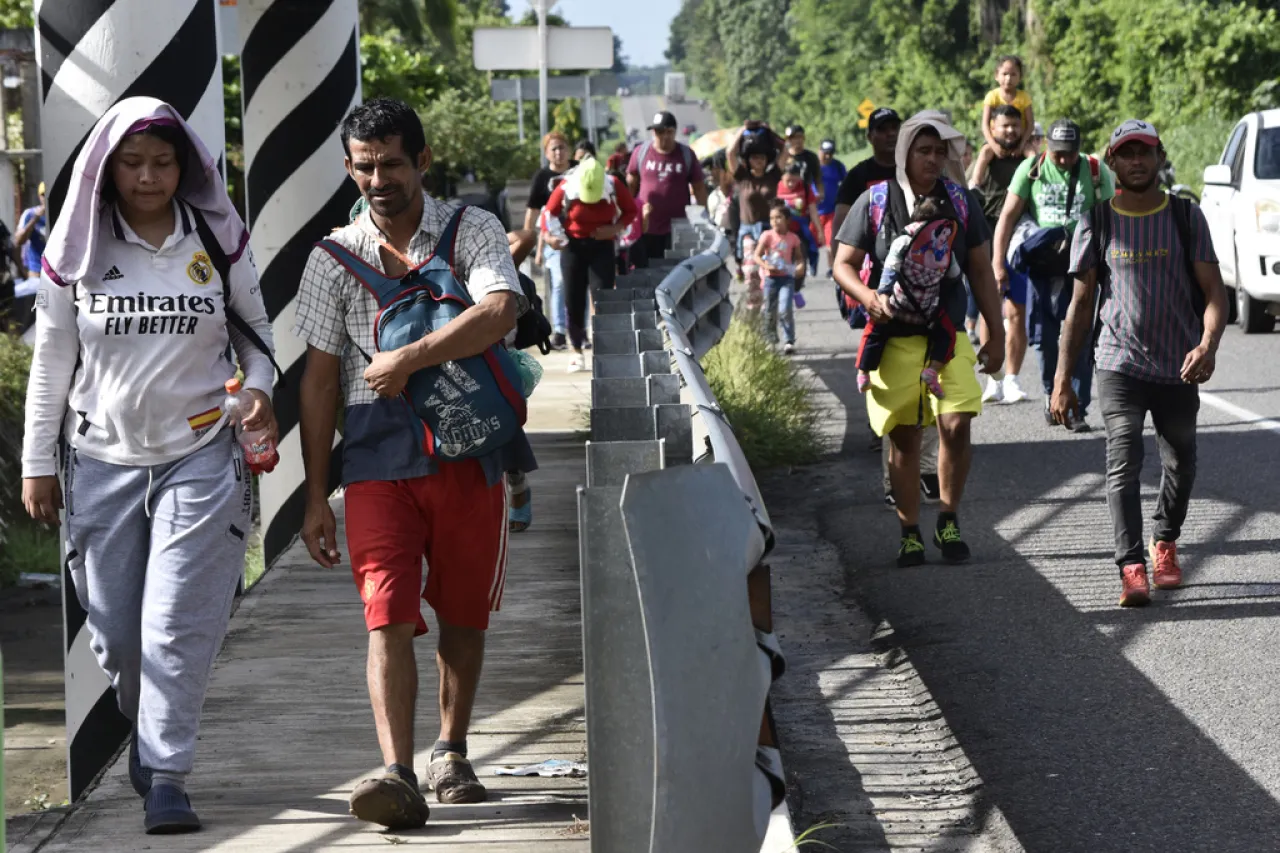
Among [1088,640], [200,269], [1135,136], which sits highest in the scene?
[1135,136]

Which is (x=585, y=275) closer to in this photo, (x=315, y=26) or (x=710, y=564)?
(x=315, y=26)

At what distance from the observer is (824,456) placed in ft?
40.2

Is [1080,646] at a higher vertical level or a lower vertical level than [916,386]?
lower

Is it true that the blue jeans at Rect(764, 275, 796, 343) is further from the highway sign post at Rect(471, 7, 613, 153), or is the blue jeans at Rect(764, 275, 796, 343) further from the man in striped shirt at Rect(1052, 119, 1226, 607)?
the man in striped shirt at Rect(1052, 119, 1226, 607)

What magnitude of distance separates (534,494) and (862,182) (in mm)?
2818

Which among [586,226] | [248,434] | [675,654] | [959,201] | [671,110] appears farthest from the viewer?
[671,110]

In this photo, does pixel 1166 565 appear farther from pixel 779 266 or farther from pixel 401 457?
pixel 779 266

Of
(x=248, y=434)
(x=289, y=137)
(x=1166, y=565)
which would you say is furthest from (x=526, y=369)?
(x=289, y=137)

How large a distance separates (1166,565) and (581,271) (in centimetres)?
806

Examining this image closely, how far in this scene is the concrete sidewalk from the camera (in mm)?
4980

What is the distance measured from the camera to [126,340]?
5086 millimetres

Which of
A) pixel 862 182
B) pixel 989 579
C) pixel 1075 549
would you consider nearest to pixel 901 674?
pixel 989 579

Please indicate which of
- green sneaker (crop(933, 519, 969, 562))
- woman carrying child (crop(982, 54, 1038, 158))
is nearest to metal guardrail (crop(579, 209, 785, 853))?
green sneaker (crop(933, 519, 969, 562))

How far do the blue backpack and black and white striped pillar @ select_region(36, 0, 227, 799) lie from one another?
129 cm
